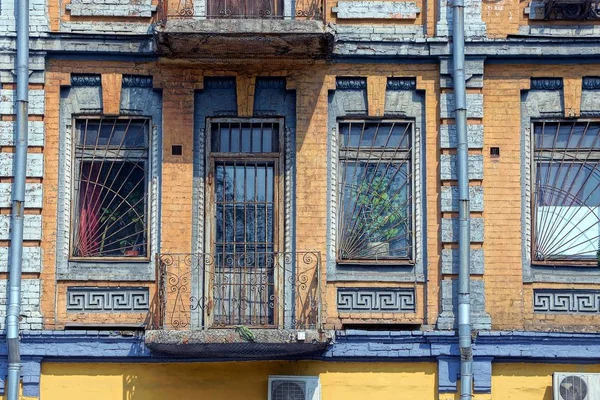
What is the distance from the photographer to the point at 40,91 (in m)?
12.8

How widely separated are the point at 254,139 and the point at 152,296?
1.97 m

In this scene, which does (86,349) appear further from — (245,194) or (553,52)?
(553,52)

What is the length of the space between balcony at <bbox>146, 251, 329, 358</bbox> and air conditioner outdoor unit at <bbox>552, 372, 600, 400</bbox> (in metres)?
2.43

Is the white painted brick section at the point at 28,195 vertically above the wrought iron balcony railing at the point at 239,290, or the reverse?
the white painted brick section at the point at 28,195

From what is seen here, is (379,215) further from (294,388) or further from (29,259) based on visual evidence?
(29,259)

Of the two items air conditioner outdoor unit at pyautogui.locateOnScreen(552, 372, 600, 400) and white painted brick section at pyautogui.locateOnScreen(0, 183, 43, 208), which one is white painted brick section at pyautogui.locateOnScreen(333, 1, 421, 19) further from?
air conditioner outdoor unit at pyautogui.locateOnScreen(552, 372, 600, 400)

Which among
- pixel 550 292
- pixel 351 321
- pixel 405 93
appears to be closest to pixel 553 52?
pixel 405 93

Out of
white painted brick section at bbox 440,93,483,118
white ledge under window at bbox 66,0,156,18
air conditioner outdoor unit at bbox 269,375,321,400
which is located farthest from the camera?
white ledge under window at bbox 66,0,156,18

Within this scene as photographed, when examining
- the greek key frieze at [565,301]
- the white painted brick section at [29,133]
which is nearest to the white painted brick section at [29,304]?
the white painted brick section at [29,133]

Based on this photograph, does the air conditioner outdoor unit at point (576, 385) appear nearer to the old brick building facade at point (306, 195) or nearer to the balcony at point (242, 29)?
the old brick building facade at point (306, 195)

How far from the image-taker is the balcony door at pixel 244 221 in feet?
41.8

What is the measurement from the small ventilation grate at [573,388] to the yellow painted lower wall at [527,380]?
180mm

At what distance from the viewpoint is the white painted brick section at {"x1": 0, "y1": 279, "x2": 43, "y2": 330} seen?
1245 cm

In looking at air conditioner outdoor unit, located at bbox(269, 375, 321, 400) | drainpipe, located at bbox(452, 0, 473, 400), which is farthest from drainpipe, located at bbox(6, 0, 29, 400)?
drainpipe, located at bbox(452, 0, 473, 400)
